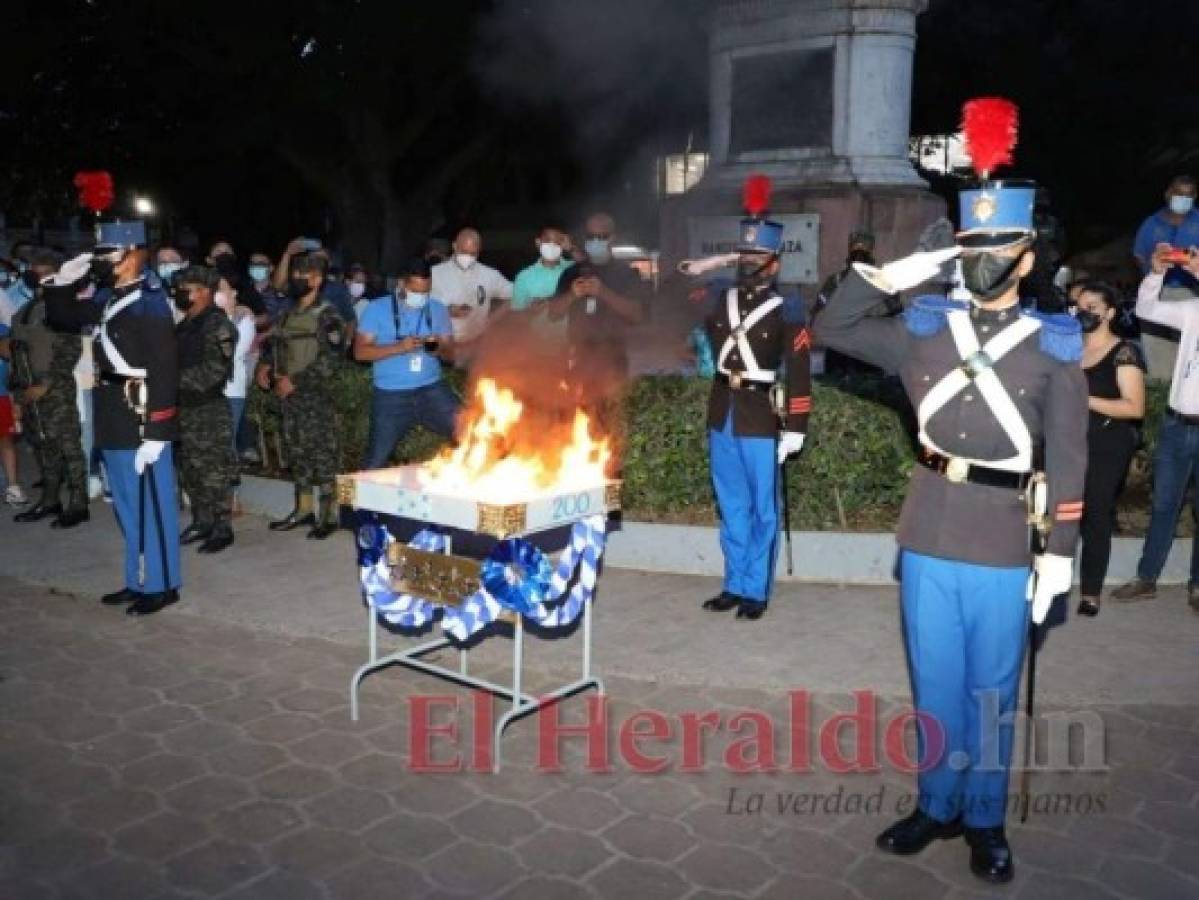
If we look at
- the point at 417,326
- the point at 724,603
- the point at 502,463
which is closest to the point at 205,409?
the point at 417,326

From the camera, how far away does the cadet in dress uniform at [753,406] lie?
680 cm

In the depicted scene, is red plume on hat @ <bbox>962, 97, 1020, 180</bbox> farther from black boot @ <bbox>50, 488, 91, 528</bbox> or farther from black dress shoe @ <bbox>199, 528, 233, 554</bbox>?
black boot @ <bbox>50, 488, 91, 528</bbox>

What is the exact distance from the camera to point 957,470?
13.9ft

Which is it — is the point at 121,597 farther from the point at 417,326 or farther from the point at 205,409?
the point at 417,326

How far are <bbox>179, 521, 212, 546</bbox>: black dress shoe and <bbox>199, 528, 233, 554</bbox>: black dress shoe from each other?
9cm

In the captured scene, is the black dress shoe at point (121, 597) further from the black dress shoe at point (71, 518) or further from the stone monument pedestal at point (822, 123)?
the stone monument pedestal at point (822, 123)

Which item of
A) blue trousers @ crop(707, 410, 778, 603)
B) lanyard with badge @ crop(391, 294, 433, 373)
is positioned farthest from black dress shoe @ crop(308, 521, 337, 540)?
blue trousers @ crop(707, 410, 778, 603)

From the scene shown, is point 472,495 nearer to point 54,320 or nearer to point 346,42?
point 54,320

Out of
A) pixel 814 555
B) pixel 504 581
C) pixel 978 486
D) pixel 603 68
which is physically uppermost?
pixel 603 68

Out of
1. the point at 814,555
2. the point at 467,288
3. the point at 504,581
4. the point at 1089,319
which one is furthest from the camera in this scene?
the point at 467,288

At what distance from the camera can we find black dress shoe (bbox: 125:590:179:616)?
278 inches

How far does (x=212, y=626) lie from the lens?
22.6 ft

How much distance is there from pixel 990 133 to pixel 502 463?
2.65 m

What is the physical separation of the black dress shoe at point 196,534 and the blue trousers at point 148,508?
1481 mm
